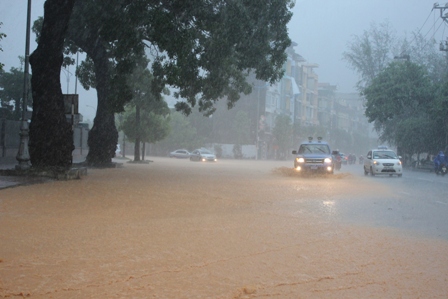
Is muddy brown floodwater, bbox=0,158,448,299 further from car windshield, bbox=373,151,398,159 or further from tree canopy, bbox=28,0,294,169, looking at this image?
car windshield, bbox=373,151,398,159

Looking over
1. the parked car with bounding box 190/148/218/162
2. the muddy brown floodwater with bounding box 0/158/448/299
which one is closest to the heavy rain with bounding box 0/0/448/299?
the muddy brown floodwater with bounding box 0/158/448/299

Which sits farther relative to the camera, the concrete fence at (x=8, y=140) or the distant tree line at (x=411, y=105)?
the distant tree line at (x=411, y=105)

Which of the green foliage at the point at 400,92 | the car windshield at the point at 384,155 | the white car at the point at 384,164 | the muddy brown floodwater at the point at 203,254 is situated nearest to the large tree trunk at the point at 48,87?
the muddy brown floodwater at the point at 203,254

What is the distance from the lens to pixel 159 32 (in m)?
21.0

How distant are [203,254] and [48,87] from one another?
14.0 meters

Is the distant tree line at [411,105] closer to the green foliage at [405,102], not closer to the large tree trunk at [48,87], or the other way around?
the green foliage at [405,102]

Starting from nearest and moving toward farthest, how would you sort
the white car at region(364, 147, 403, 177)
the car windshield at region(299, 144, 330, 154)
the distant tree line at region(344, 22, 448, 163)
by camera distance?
the car windshield at region(299, 144, 330, 154) < the white car at region(364, 147, 403, 177) < the distant tree line at region(344, 22, 448, 163)

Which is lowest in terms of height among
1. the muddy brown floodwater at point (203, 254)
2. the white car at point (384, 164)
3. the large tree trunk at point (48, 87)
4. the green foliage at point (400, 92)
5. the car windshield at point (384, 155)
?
the muddy brown floodwater at point (203, 254)

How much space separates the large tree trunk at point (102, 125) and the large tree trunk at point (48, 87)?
934 cm

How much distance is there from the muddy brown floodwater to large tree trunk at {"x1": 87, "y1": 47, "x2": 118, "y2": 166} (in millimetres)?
17468

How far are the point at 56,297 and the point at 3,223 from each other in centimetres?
501

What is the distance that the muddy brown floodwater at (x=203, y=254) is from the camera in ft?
19.1

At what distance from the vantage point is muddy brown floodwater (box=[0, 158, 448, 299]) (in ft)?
19.1

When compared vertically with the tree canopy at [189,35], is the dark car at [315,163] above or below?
below
